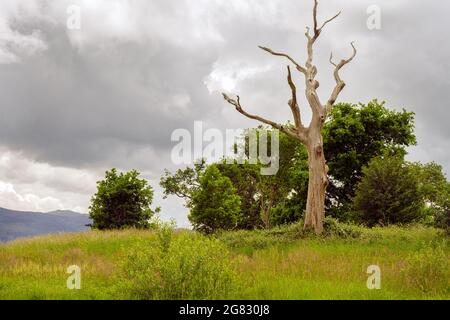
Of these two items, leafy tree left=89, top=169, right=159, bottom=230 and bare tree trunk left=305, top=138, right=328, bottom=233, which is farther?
leafy tree left=89, top=169, right=159, bottom=230

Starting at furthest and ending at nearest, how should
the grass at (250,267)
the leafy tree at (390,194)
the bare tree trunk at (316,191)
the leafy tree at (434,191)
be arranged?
the leafy tree at (390,194)
the bare tree trunk at (316,191)
the leafy tree at (434,191)
the grass at (250,267)

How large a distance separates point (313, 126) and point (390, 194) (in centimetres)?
804

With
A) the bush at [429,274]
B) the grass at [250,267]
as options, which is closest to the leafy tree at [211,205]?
the grass at [250,267]

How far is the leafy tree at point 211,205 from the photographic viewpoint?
117 feet

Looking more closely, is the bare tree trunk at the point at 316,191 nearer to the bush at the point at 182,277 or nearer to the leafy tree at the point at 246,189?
the bush at the point at 182,277

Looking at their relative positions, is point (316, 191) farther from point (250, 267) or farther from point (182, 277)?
point (182, 277)

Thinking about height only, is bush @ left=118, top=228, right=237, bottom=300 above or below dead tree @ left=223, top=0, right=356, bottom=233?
below

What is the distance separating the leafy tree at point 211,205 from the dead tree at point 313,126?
11697mm

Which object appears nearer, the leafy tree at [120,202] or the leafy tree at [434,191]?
the leafy tree at [434,191]

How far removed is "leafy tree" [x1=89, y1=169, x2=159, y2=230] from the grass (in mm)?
10556

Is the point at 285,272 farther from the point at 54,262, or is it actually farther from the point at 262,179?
the point at 262,179

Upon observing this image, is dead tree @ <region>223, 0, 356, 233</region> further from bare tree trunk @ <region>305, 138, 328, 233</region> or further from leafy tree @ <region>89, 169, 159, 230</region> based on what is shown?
leafy tree @ <region>89, 169, 159, 230</region>

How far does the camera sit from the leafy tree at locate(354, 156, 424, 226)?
94.8 feet

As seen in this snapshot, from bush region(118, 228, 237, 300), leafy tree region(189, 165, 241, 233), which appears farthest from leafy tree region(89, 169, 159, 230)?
bush region(118, 228, 237, 300)
